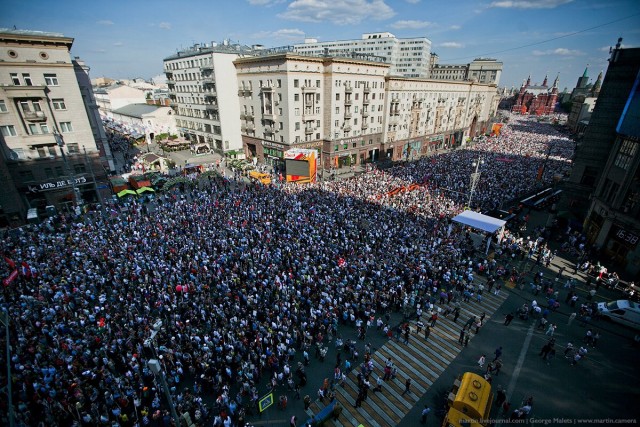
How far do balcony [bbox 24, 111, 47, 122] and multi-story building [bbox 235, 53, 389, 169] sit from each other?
92.5 feet

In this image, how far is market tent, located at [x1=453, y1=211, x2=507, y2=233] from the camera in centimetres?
2545

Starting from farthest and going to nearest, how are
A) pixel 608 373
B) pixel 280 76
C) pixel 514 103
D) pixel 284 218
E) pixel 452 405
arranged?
pixel 514 103 → pixel 280 76 → pixel 284 218 → pixel 608 373 → pixel 452 405

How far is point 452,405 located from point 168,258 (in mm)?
20457

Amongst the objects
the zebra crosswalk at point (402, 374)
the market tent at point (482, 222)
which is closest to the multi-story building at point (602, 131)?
the market tent at point (482, 222)

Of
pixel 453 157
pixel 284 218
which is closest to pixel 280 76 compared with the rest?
pixel 284 218

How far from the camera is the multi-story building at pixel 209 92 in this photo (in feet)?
172

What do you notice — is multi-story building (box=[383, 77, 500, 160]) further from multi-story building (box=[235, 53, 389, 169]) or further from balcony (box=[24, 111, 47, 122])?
balcony (box=[24, 111, 47, 122])

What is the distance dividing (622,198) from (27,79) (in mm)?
57725

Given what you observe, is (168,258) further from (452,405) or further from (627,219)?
(627,219)

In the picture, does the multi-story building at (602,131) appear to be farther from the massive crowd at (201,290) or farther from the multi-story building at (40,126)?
the multi-story building at (40,126)

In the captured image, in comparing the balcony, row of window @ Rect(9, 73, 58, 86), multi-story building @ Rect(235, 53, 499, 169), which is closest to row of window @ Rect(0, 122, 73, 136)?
the balcony

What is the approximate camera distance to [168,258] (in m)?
22.2

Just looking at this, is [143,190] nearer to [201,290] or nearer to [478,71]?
[201,290]

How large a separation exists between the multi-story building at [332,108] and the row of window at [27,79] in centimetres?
2623
